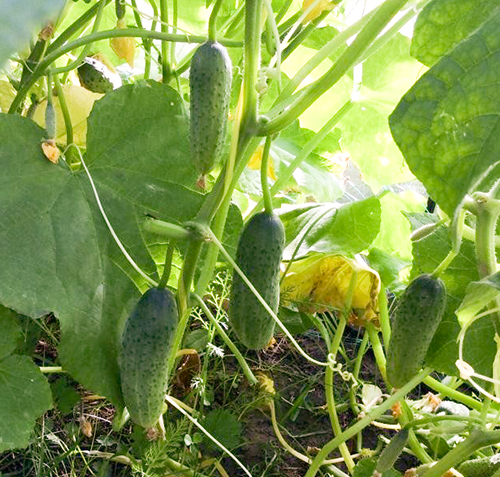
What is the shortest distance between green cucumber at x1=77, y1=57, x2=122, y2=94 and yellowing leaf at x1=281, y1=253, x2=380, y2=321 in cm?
43

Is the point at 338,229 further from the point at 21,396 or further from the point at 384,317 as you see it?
the point at 21,396

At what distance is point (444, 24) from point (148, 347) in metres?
0.45

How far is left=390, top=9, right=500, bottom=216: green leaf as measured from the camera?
0.59 metres

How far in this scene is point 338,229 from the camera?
1.19 metres

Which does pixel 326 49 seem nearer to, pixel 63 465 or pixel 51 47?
pixel 51 47

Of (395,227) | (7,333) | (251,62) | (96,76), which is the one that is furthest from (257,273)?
(395,227)

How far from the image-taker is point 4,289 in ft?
2.49

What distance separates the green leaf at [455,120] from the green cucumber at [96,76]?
67cm

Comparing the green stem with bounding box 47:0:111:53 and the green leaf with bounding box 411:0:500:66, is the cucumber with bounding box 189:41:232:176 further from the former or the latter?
the green stem with bounding box 47:0:111:53

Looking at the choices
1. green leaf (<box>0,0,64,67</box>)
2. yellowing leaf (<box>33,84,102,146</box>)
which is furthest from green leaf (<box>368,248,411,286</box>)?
green leaf (<box>0,0,64,67</box>)

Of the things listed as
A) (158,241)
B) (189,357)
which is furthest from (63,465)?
(158,241)

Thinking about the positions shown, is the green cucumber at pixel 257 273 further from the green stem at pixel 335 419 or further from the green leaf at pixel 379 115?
the green leaf at pixel 379 115

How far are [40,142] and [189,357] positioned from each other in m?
0.49

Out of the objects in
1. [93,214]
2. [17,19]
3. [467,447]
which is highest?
[17,19]
